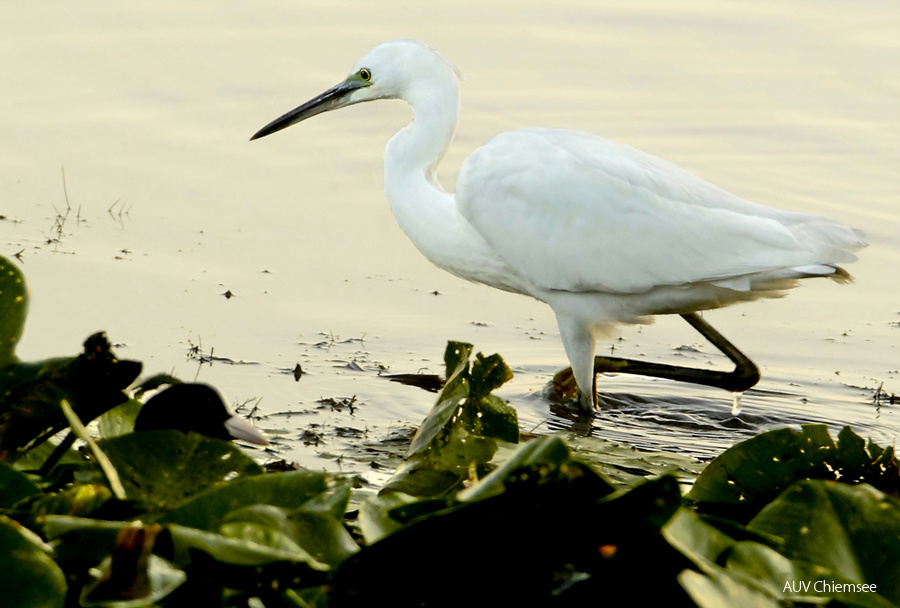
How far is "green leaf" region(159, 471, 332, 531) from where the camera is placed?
68.0 inches

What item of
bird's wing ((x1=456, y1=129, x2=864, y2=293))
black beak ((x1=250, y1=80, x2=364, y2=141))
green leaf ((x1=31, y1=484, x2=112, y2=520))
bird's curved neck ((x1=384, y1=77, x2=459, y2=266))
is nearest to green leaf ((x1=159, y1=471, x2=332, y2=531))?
green leaf ((x1=31, y1=484, x2=112, y2=520))

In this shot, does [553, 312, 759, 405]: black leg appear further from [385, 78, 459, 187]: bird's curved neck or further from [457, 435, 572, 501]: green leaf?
[457, 435, 572, 501]: green leaf

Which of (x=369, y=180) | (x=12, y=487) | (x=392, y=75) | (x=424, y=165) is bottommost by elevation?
(x=369, y=180)

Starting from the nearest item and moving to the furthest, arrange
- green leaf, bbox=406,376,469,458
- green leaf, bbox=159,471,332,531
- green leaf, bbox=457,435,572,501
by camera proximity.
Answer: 1. green leaf, bbox=457,435,572,501
2. green leaf, bbox=159,471,332,531
3. green leaf, bbox=406,376,469,458

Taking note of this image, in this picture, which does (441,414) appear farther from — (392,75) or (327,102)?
(327,102)

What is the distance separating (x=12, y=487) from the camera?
1.86 metres

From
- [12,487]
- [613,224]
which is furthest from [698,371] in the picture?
[12,487]

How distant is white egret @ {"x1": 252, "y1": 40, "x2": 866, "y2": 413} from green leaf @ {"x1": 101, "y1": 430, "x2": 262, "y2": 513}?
10.5 feet

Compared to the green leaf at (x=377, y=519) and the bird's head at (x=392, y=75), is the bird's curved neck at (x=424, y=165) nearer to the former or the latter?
the bird's head at (x=392, y=75)

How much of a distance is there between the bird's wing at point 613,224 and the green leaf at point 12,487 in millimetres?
3391

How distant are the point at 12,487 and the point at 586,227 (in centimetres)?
349

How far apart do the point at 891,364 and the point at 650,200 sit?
2278 millimetres

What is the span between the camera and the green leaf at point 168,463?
1.96 meters

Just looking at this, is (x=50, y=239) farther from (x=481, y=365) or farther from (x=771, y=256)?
(x=481, y=365)
